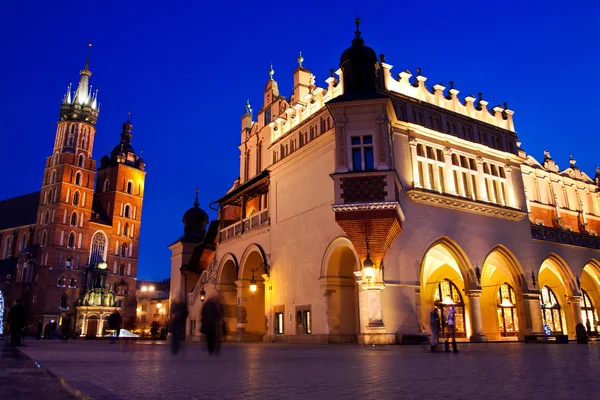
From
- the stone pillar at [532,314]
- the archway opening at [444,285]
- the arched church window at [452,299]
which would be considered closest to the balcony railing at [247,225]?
the archway opening at [444,285]

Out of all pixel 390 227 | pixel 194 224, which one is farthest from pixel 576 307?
pixel 194 224

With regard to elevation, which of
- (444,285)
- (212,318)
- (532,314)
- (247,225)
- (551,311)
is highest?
(247,225)

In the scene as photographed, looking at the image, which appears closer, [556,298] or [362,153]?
[362,153]

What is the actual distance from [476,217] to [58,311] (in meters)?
72.6

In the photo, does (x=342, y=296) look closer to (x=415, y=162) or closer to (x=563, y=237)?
(x=415, y=162)

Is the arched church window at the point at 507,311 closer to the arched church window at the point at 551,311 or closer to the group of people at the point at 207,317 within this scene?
the arched church window at the point at 551,311

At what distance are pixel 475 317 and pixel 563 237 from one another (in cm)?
1155

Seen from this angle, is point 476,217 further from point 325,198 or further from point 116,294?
point 116,294

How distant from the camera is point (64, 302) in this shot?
7881 centimetres

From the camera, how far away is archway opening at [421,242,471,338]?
2725cm

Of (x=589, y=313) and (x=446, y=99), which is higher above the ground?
(x=446, y=99)

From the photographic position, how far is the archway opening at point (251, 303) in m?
30.5

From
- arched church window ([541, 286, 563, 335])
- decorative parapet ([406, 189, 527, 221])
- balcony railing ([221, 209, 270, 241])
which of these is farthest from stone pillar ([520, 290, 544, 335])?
balcony railing ([221, 209, 270, 241])

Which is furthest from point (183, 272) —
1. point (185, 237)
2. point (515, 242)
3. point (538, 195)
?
point (538, 195)
